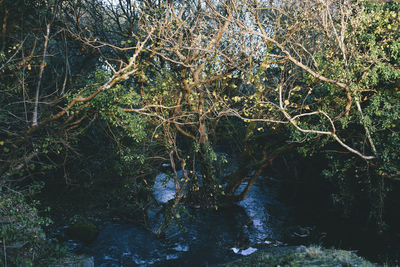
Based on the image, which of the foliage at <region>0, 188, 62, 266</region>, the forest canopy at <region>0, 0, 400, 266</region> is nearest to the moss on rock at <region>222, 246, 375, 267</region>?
the forest canopy at <region>0, 0, 400, 266</region>

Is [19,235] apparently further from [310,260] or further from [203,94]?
[203,94]

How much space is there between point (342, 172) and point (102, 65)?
1342 centimetres

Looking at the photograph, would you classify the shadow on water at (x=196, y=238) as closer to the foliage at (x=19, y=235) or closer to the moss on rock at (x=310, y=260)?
the foliage at (x=19, y=235)

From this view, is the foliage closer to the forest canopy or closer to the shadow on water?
the forest canopy

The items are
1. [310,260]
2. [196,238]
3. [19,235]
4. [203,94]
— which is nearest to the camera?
[310,260]

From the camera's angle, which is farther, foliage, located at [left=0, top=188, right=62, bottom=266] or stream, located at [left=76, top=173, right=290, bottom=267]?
stream, located at [left=76, top=173, right=290, bottom=267]

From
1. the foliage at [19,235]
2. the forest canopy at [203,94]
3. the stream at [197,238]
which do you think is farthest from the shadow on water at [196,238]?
the foliage at [19,235]

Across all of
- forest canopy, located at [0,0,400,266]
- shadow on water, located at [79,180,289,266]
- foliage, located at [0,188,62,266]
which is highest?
forest canopy, located at [0,0,400,266]

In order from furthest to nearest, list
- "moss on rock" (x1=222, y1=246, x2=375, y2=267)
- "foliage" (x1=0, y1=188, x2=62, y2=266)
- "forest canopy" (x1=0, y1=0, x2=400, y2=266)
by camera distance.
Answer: "forest canopy" (x1=0, y1=0, x2=400, y2=266) < "foliage" (x1=0, y1=188, x2=62, y2=266) < "moss on rock" (x1=222, y1=246, x2=375, y2=267)

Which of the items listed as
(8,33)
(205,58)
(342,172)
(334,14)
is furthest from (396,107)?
(8,33)

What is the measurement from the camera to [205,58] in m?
11.9

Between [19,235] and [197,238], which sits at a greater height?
[19,235]

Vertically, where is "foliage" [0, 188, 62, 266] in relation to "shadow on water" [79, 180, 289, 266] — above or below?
above

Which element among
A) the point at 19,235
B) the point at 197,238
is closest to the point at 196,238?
the point at 197,238
